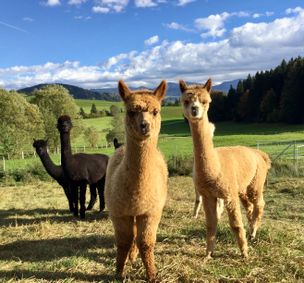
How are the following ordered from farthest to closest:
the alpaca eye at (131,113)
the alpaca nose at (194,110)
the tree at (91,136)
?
the tree at (91,136), the alpaca nose at (194,110), the alpaca eye at (131,113)

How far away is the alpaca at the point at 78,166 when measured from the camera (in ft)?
27.6

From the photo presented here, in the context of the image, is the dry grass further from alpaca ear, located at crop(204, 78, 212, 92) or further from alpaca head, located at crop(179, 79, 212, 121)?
alpaca ear, located at crop(204, 78, 212, 92)

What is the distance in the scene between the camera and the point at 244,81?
65.4 m

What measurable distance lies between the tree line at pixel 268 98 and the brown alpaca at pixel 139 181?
1989 inches

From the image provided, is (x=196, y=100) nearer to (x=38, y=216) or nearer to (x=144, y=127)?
(x=144, y=127)

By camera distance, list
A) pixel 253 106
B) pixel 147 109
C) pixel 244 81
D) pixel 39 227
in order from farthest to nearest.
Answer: pixel 244 81 < pixel 253 106 < pixel 39 227 < pixel 147 109

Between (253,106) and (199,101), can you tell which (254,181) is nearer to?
(199,101)

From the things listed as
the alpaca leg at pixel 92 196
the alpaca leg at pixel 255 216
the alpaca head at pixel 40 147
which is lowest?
the alpaca leg at pixel 92 196

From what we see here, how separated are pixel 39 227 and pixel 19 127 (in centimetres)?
3172

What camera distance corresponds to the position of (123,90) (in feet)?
13.6

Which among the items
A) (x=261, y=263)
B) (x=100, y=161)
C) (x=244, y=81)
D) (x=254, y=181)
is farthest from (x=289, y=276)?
(x=244, y=81)

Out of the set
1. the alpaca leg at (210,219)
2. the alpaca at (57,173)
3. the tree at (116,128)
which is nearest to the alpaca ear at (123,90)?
the alpaca leg at (210,219)

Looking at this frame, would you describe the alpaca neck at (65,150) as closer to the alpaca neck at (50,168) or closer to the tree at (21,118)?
the alpaca neck at (50,168)

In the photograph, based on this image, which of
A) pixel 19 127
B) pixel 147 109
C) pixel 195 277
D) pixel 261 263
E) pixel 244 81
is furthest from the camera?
pixel 244 81
